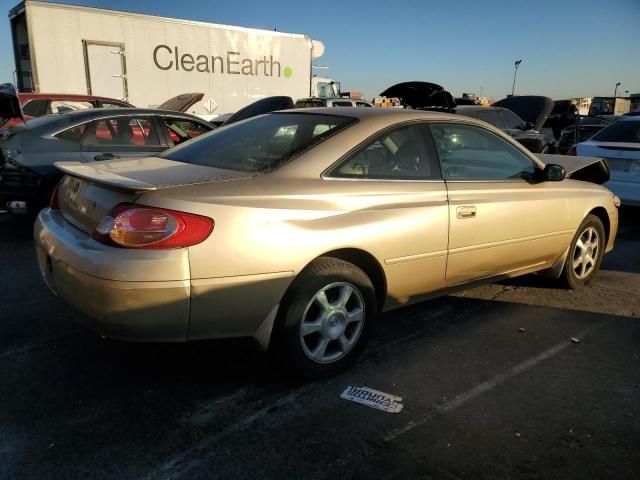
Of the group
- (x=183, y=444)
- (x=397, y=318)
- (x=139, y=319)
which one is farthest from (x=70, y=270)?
(x=397, y=318)

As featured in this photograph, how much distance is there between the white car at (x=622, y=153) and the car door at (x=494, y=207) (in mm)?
3183

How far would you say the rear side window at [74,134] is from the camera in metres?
5.88

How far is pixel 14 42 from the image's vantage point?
12523mm

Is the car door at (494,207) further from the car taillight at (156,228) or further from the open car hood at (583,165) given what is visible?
the car taillight at (156,228)

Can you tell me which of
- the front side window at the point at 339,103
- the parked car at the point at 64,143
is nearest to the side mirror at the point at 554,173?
the parked car at the point at 64,143

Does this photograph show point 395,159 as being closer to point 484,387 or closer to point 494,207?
point 494,207

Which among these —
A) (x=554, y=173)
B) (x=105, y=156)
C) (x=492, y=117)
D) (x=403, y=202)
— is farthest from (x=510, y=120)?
(x=403, y=202)

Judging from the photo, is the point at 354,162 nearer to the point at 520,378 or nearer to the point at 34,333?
the point at 520,378

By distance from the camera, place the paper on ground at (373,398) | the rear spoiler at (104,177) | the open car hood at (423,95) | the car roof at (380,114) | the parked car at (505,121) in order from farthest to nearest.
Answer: the parked car at (505,121) < the open car hood at (423,95) < the car roof at (380,114) < the paper on ground at (373,398) < the rear spoiler at (104,177)

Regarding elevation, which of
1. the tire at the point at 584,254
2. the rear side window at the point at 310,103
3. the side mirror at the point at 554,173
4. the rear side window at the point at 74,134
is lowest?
the tire at the point at 584,254

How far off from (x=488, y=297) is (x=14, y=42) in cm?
1284

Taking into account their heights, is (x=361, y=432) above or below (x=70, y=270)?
below

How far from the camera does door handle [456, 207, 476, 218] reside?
3.42 m

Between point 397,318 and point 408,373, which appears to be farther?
point 397,318
